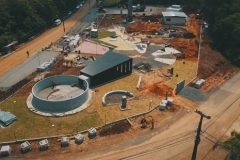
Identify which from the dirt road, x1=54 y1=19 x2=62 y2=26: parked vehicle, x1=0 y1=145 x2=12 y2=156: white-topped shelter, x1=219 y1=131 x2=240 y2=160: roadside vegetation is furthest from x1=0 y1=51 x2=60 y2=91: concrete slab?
x1=219 y1=131 x2=240 y2=160: roadside vegetation

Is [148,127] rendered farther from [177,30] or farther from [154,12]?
[154,12]

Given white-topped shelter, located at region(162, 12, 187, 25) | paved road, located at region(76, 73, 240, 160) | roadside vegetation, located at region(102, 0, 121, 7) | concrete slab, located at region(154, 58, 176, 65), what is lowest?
paved road, located at region(76, 73, 240, 160)

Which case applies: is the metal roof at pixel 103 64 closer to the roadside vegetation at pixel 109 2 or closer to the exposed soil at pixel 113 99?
the exposed soil at pixel 113 99

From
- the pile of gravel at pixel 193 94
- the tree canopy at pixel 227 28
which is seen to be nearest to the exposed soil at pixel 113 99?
the pile of gravel at pixel 193 94

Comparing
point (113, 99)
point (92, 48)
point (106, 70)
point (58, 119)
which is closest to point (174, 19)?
point (92, 48)

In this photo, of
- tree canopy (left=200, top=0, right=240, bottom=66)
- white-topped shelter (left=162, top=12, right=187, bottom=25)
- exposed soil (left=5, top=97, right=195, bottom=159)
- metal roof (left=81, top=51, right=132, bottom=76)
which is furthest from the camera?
white-topped shelter (left=162, top=12, right=187, bottom=25)

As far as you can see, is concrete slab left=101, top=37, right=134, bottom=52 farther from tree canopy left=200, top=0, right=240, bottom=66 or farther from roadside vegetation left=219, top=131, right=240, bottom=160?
roadside vegetation left=219, top=131, right=240, bottom=160
